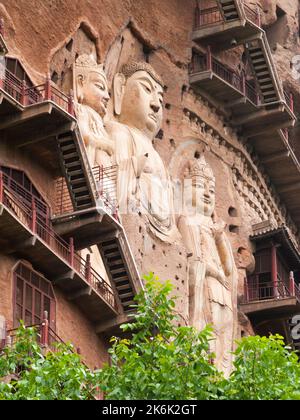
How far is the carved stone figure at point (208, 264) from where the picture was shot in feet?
141

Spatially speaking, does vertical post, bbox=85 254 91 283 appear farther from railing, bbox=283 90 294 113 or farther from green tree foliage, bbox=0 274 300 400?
railing, bbox=283 90 294 113

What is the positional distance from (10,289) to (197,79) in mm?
11530

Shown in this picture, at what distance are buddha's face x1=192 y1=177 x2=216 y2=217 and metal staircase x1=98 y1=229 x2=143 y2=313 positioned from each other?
6.47 m

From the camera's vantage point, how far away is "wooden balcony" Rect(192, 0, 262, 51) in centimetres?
4644

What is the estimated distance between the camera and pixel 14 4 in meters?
39.5

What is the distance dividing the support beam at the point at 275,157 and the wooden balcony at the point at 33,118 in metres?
11.5

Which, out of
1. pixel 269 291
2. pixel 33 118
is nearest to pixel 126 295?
pixel 33 118

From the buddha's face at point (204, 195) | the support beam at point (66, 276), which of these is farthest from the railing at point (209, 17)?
the support beam at point (66, 276)

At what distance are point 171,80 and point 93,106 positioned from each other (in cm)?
459

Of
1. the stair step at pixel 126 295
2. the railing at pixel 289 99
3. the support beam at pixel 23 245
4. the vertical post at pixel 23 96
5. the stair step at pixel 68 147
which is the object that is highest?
the railing at pixel 289 99

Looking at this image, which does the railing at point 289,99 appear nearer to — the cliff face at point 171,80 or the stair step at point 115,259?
the cliff face at point 171,80

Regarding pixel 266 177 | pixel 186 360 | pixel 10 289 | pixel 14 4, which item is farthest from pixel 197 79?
pixel 186 360

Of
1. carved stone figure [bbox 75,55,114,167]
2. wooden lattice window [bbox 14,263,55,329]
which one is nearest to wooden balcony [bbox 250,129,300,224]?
carved stone figure [bbox 75,55,114,167]

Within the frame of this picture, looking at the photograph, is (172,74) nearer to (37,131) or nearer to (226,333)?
(226,333)
